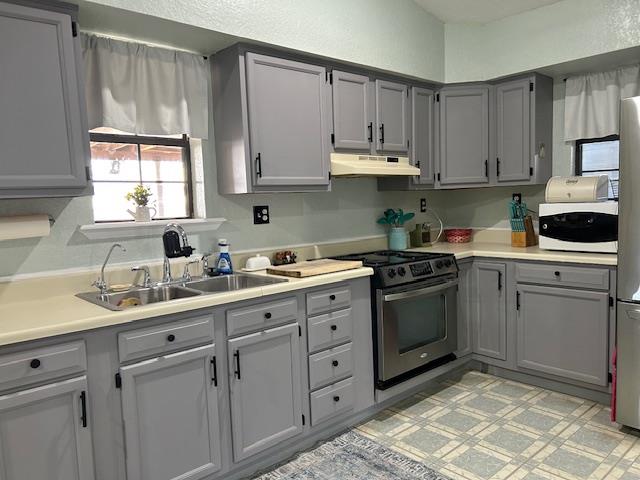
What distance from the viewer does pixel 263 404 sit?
2383 mm

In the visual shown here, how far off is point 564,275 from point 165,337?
2.48 metres

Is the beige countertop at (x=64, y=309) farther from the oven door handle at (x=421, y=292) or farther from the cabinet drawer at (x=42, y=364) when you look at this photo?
the oven door handle at (x=421, y=292)

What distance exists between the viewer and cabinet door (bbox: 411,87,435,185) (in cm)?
363

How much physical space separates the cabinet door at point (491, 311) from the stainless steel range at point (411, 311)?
0.83 ft

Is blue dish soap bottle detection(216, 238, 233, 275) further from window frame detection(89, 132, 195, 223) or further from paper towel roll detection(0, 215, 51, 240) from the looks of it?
paper towel roll detection(0, 215, 51, 240)

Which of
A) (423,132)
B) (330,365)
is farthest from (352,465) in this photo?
(423,132)

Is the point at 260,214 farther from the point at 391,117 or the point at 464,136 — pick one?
the point at 464,136

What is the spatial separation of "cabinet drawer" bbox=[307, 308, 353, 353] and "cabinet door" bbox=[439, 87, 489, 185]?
1.65 metres

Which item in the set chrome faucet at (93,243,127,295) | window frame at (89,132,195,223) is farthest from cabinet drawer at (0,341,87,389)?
window frame at (89,132,195,223)

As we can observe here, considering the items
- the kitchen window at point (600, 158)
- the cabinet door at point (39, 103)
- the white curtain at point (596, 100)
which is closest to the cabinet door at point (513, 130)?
the white curtain at point (596, 100)

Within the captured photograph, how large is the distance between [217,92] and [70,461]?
6.58 ft

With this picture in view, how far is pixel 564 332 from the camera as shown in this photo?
124 inches

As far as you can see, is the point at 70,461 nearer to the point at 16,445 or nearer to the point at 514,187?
the point at 16,445

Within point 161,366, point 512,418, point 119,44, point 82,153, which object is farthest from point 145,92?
point 512,418
